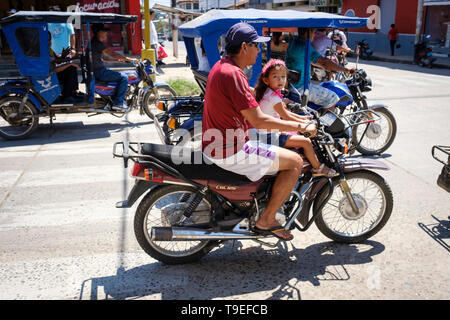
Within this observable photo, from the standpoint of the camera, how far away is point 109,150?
741cm

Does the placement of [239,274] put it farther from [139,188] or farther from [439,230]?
[439,230]

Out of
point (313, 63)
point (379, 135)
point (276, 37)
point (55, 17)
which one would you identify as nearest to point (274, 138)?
point (313, 63)

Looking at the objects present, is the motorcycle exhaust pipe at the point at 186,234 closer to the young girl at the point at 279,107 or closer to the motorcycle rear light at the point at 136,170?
the motorcycle rear light at the point at 136,170

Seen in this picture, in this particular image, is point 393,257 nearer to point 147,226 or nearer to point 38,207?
point 147,226

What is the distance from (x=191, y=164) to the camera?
12.1ft

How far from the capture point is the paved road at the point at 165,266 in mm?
3578

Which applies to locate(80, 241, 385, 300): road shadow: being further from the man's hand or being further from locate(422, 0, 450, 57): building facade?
locate(422, 0, 450, 57): building facade

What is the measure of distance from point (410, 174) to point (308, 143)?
3.01 m

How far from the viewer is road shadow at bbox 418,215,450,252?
14.2ft

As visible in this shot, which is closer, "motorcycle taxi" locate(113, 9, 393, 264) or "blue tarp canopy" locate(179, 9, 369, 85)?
"motorcycle taxi" locate(113, 9, 393, 264)

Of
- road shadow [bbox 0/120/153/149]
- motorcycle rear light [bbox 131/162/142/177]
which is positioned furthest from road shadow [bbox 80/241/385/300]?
road shadow [bbox 0/120/153/149]

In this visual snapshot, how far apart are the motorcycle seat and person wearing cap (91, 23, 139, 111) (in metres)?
5.51

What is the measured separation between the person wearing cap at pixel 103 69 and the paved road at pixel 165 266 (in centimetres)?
252
